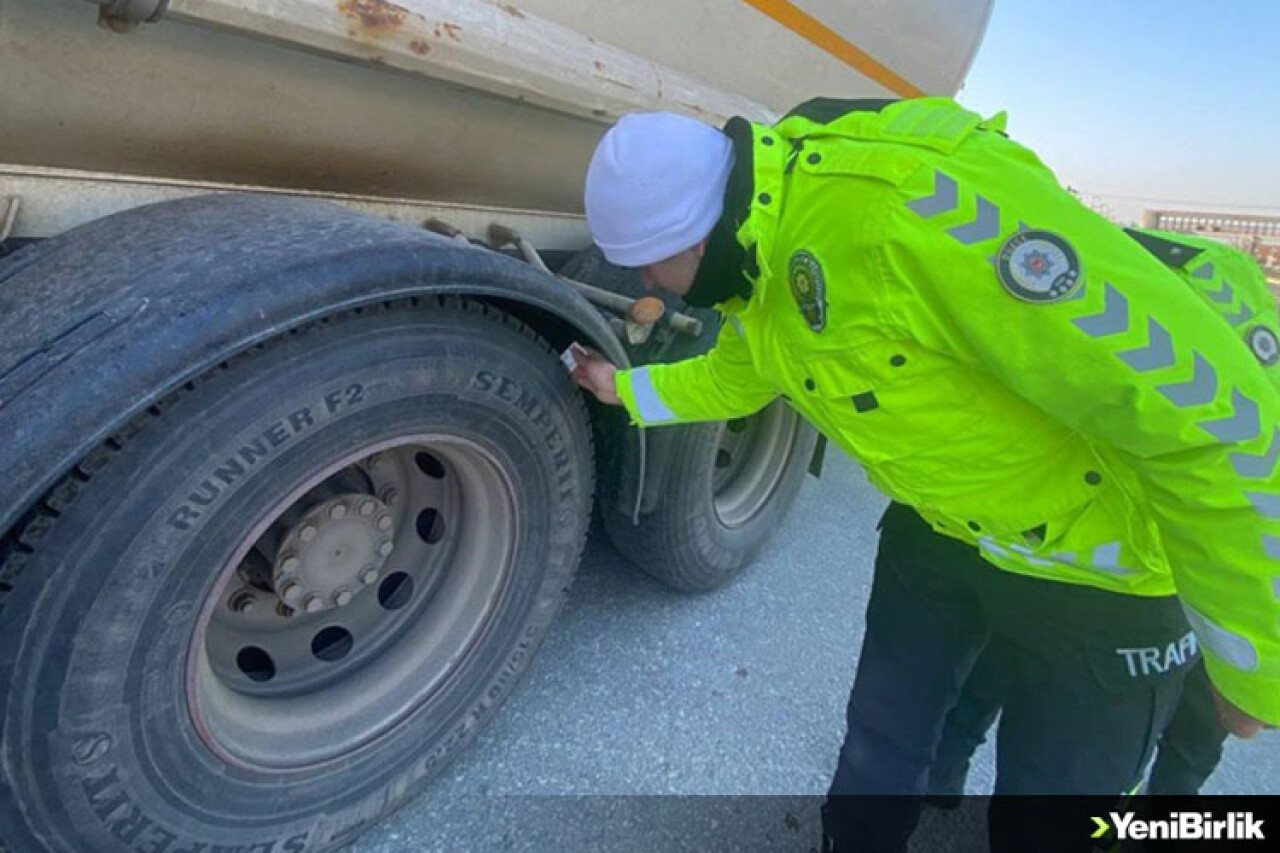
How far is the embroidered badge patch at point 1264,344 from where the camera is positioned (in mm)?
1373

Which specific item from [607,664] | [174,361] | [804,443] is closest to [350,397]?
[174,361]

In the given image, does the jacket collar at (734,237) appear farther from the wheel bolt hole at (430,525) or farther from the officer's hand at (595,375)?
the wheel bolt hole at (430,525)

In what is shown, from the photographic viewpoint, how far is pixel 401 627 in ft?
6.16

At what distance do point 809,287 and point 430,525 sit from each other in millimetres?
1106

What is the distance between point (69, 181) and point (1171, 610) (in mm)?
2118

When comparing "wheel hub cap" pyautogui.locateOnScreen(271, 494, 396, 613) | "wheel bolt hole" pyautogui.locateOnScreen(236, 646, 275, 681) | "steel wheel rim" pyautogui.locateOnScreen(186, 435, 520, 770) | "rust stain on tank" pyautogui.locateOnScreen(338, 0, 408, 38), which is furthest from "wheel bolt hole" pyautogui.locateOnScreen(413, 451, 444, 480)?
"rust stain on tank" pyautogui.locateOnScreen(338, 0, 408, 38)

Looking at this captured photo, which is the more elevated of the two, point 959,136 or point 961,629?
point 959,136

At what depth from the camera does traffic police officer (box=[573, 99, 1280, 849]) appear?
103cm

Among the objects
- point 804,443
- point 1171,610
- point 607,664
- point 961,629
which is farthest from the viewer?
point 804,443

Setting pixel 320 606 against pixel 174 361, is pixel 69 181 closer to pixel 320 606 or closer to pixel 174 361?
pixel 174 361

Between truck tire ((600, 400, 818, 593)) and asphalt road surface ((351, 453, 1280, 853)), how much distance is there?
188 mm

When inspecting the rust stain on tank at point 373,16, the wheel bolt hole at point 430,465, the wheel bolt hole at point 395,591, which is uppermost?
the rust stain on tank at point 373,16

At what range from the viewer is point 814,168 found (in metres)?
1.22

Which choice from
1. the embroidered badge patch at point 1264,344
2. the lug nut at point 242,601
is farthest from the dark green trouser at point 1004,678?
the lug nut at point 242,601
